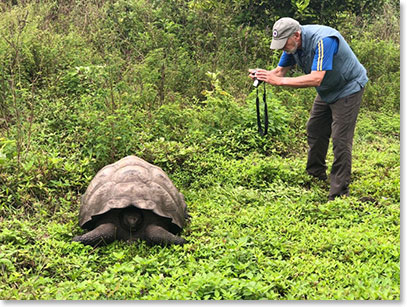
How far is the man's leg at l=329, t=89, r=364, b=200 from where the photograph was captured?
5293mm

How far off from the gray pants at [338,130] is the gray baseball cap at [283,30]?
0.86 meters

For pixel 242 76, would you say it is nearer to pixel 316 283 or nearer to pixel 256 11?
pixel 256 11

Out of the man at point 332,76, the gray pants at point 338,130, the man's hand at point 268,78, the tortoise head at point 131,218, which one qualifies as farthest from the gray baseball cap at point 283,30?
the tortoise head at point 131,218

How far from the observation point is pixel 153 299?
3.56 meters

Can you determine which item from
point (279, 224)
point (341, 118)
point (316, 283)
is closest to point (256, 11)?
point (341, 118)

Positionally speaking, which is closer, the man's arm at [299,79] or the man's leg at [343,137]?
the man's arm at [299,79]

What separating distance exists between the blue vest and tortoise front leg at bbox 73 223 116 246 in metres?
2.62

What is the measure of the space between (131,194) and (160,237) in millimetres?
464

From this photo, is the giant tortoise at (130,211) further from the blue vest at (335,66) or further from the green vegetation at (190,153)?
the blue vest at (335,66)

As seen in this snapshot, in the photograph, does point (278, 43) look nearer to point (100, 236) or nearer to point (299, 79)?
point (299, 79)

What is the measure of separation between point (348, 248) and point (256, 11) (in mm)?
5903

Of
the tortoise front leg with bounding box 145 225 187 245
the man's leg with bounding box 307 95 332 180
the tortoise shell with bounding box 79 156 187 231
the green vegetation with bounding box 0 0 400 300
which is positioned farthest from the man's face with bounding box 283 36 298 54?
the tortoise front leg with bounding box 145 225 187 245

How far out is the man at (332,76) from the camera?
5.03 meters

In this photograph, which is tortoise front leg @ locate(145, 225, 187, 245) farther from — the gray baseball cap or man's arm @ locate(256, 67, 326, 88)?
the gray baseball cap
